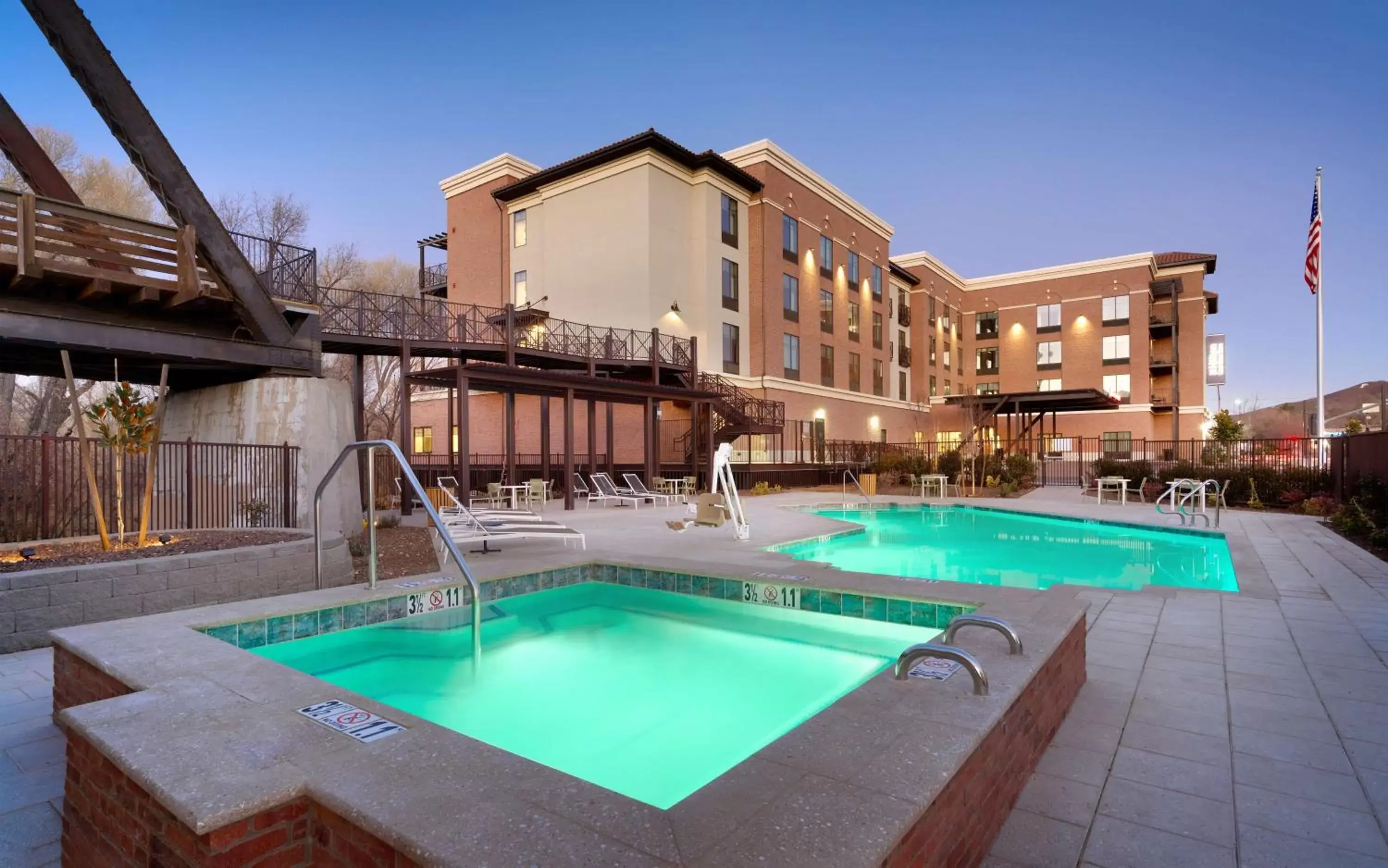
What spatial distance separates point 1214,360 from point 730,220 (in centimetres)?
3413

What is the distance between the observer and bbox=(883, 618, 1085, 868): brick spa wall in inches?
77.7

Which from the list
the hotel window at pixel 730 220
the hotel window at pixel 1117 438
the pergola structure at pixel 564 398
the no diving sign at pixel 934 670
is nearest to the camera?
the no diving sign at pixel 934 670

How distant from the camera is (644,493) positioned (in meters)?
17.7

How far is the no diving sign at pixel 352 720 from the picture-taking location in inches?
95.8

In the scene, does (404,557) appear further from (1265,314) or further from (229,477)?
(1265,314)

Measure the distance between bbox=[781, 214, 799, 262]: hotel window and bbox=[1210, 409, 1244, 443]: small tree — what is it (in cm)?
2141

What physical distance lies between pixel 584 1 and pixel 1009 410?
2619 cm

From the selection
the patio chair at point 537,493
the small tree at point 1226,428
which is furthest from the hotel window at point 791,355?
the small tree at point 1226,428

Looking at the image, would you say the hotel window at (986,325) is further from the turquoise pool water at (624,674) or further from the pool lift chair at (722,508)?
the turquoise pool water at (624,674)

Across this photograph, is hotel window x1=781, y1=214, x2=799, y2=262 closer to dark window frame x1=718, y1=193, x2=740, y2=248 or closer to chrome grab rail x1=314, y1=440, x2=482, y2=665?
dark window frame x1=718, y1=193, x2=740, y2=248

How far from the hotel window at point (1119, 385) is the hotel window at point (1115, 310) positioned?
10.5ft

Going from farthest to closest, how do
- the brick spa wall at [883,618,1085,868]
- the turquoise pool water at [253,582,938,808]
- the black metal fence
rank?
the black metal fence
the turquoise pool water at [253,582,938,808]
the brick spa wall at [883,618,1085,868]

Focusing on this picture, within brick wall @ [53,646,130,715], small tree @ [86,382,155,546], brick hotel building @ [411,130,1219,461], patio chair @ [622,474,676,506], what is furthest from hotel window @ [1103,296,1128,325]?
brick wall @ [53,646,130,715]

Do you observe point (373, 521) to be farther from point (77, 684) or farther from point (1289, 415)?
point (1289, 415)
